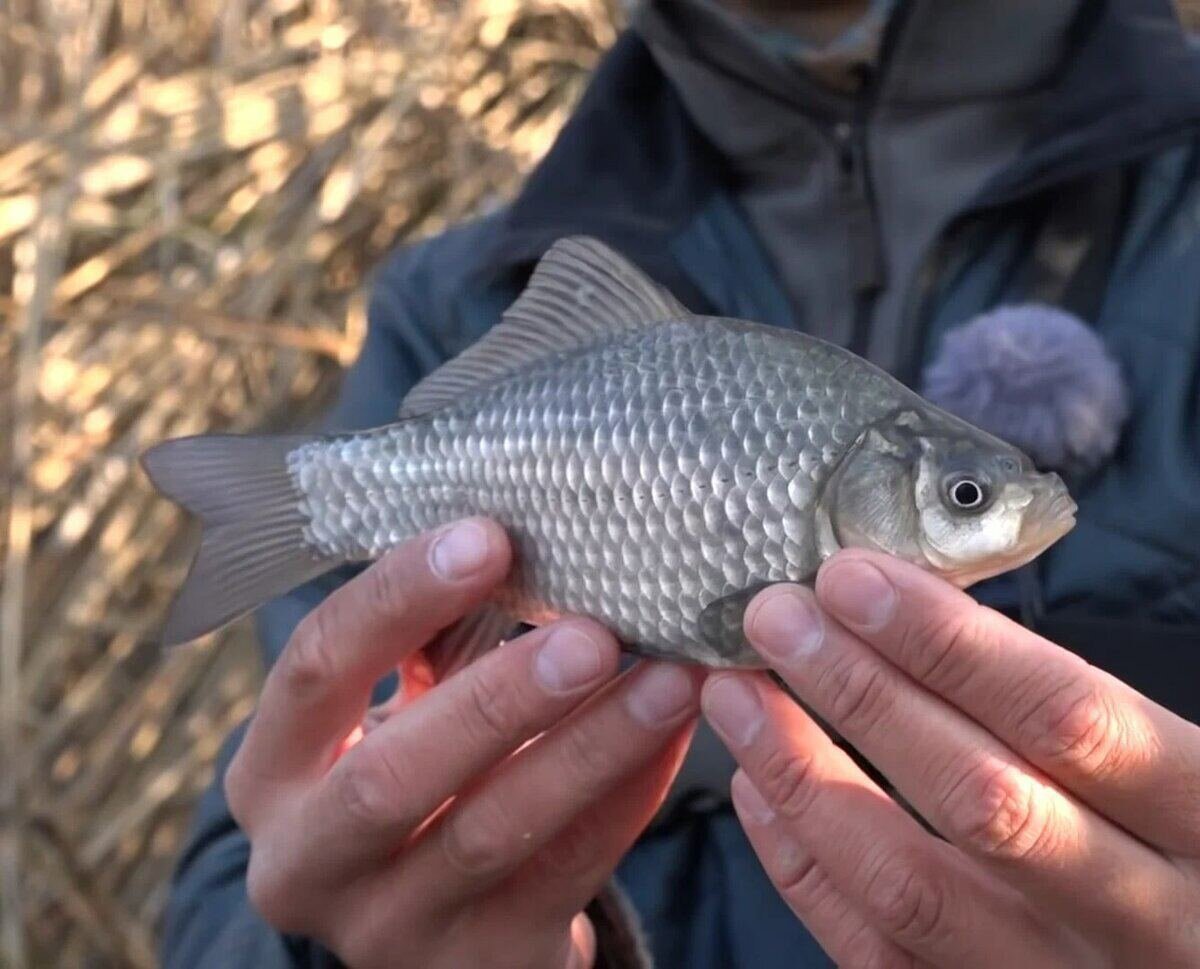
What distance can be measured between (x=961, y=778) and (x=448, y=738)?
0.85 ft

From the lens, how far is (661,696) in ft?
2.11

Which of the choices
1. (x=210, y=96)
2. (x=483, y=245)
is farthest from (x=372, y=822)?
(x=210, y=96)

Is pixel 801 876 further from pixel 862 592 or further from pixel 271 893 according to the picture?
pixel 271 893

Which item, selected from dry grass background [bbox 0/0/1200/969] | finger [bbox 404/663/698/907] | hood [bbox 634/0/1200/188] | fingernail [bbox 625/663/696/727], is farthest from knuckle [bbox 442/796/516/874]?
dry grass background [bbox 0/0/1200/969]

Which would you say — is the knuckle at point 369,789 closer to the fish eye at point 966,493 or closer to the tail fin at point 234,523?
the tail fin at point 234,523

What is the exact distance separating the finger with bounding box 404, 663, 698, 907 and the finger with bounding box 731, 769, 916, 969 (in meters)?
0.06

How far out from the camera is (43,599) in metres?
1.65

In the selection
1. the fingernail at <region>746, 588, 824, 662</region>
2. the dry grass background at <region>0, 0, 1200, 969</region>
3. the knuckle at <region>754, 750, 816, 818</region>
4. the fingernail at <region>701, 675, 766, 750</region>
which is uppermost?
the fingernail at <region>746, 588, 824, 662</region>

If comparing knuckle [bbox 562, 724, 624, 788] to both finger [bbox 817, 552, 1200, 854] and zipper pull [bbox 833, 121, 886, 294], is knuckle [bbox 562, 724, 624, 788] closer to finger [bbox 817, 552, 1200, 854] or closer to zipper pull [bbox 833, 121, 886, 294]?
finger [bbox 817, 552, 1200, 854]

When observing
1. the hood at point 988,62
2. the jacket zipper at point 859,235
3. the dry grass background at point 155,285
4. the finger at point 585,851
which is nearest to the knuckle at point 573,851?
the finger at point 585,851

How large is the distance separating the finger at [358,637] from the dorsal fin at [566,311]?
0.10 meters

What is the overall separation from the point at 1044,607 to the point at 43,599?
126 centimetres

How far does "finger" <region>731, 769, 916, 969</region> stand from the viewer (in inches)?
25.6

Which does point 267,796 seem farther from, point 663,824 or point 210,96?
point 210,96
